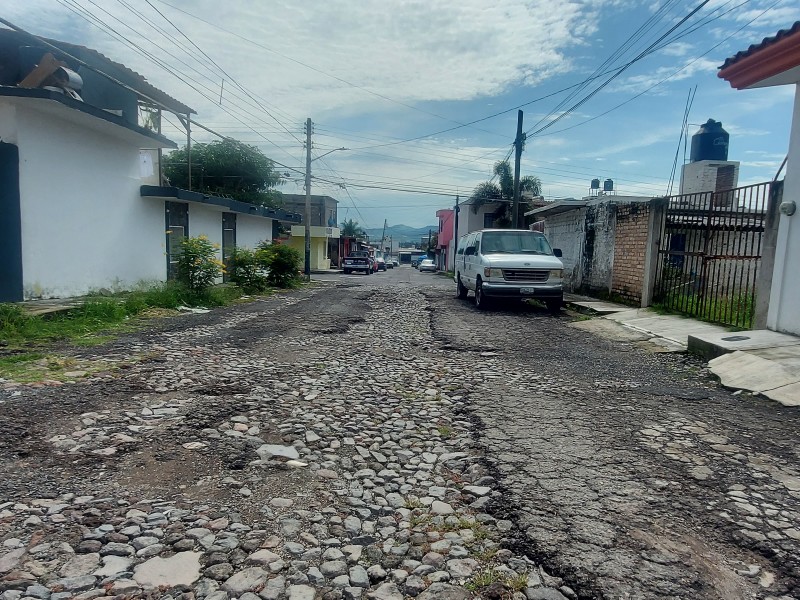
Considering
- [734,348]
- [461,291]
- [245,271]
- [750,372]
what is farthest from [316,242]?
[750,372]

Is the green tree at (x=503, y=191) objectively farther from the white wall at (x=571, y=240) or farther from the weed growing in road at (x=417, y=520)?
the weed growing in road at (x=417, y=520)

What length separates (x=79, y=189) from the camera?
11391 millimetres

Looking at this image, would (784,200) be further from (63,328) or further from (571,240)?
(63,328)

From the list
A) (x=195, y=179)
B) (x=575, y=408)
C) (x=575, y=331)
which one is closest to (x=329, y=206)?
(x=195, y=179)

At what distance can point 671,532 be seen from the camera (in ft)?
8.50

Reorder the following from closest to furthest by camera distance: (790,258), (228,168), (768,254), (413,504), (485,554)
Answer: (485,554) < (413,504) < (790,258) < (768,254) < (228,168)

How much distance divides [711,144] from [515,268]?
1002 cm

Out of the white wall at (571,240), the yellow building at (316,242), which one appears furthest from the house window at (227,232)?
the yellow building at (316,242)

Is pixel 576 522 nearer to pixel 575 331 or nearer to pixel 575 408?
pixel 575 408

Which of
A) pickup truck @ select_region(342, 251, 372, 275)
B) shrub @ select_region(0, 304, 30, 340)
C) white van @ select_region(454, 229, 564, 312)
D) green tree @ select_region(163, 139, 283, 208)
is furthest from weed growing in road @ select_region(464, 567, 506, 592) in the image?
pickup truck @ select_region(342, 251, 372, 275)

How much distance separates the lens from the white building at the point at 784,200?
665cm

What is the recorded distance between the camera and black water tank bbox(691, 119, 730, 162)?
16.5 meters

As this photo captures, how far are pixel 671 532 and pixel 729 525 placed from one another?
1.15 feet

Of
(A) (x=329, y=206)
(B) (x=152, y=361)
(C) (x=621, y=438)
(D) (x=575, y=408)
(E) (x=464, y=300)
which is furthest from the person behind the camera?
(A) (x=329, y=206)
